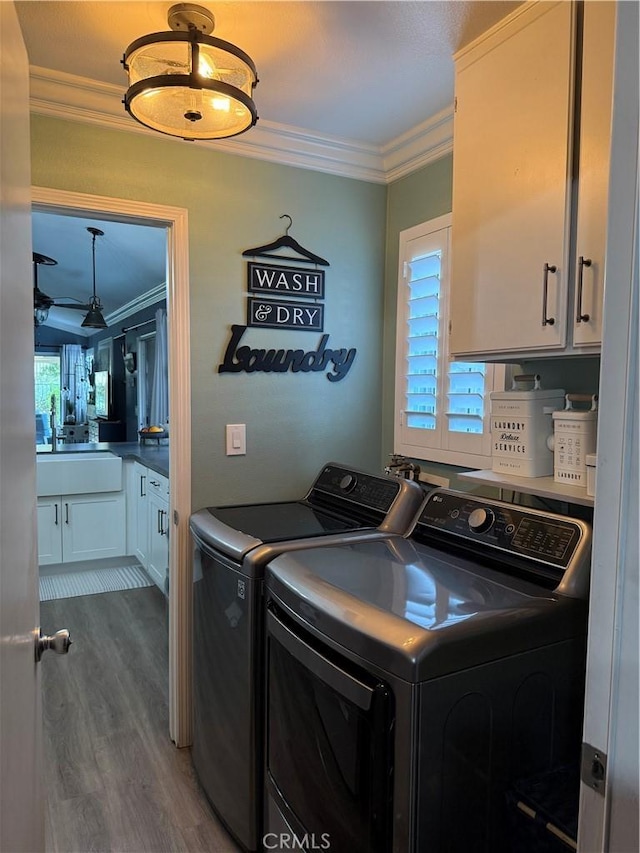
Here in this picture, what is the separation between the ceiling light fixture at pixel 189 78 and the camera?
1438mm

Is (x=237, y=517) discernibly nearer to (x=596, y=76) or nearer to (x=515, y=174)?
(x=515, y=174)

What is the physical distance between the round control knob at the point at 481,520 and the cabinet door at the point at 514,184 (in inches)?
18.0

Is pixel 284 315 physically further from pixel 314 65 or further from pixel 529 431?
pixel 529 431

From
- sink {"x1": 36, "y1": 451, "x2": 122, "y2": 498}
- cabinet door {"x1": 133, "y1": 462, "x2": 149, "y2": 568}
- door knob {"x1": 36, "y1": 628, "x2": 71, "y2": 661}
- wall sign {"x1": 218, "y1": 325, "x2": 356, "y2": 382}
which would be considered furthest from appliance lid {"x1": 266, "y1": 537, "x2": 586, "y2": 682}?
sink {"x1": 36, "y1": 451, "x2": 122, "y2": 498}

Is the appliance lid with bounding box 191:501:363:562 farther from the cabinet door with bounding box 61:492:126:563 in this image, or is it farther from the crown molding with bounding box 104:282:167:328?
the crown molding with bounding box 104:282:167:328

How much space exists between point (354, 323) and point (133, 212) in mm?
1029

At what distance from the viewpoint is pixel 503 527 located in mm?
1522

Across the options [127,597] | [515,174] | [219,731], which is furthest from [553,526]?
[127,597]

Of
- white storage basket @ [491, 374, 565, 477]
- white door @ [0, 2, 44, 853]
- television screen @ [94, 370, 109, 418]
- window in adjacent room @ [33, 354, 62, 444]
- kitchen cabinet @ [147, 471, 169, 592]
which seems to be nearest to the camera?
white door @ [0, 2, 44, 853]

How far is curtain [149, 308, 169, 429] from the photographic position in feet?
18.0

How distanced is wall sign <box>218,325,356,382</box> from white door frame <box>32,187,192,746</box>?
0.19 meters

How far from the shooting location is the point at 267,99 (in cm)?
200

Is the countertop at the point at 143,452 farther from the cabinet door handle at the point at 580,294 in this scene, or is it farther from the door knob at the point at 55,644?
the cabinet door handle at the point at 580,294

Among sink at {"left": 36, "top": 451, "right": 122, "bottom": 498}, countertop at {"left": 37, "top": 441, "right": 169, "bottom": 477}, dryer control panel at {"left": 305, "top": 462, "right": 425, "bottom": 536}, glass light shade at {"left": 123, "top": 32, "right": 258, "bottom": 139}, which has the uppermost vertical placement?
glass light shade at {"left": 123, "top": 32, "right": 258, "bottom": 139}
